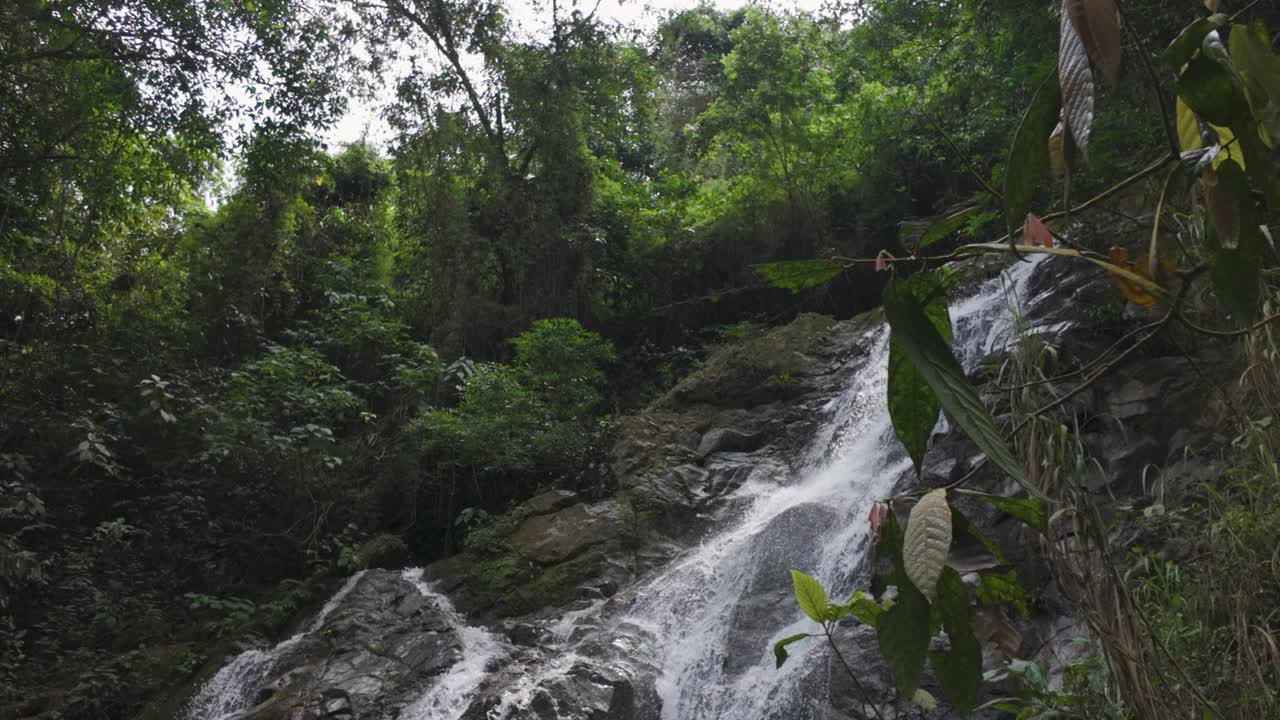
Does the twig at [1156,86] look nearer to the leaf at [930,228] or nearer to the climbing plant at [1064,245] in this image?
the climbing plant at [1064,245]

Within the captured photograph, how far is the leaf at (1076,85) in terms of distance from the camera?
487 mm

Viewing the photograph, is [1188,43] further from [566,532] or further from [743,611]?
[566,532]

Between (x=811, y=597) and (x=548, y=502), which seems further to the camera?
(x=548, y=502)

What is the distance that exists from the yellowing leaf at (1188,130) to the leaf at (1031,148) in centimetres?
18

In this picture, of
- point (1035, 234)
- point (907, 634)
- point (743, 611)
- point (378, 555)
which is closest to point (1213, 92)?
point (1035, 234)

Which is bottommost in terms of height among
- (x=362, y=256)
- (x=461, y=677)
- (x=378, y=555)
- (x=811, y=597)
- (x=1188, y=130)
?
(x=461, y=677)

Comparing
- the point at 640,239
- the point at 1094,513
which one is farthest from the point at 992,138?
Result: the point at 1094,513

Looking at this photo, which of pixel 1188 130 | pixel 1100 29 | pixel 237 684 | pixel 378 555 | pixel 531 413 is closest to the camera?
pixel 1100 29

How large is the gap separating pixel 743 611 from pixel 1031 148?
5021mm

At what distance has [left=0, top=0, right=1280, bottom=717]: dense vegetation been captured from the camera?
7.18 meters

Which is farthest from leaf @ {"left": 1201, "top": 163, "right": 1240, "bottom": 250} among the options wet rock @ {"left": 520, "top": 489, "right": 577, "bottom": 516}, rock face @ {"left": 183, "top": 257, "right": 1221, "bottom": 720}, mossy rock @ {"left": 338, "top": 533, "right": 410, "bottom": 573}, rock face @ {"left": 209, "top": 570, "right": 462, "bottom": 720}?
mossy rock @ {"left": 338, "top": 533, "right": 410, "bottom": 573}

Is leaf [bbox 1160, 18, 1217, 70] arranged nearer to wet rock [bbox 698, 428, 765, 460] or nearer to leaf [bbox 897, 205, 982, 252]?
leaf [bbox 897, 205, 982, 252]

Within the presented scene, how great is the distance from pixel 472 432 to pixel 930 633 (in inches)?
296

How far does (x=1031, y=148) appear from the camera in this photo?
0.59 metres
